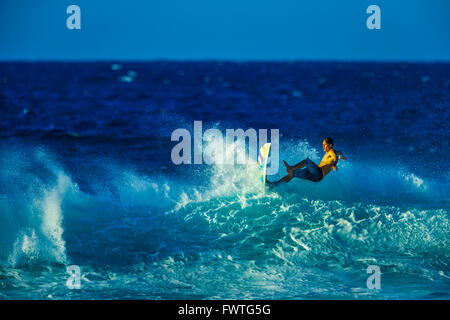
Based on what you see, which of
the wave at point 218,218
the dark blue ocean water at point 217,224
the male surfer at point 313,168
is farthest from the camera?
the wave at point 218,218

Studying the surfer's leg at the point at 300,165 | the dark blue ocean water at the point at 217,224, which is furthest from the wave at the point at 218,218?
the surfer's leg at the point at 300,165

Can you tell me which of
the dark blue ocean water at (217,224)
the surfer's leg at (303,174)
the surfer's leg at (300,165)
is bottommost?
the dark blue ocean water at (217,224)

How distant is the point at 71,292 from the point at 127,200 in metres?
4.21

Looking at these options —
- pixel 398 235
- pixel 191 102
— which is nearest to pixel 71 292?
pixel 398 235

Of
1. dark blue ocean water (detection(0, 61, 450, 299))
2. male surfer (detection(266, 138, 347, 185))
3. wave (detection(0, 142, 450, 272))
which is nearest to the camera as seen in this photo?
dark blue ocean water (detection(0, 61, 450, 299))

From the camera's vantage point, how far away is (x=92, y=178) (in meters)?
15.5

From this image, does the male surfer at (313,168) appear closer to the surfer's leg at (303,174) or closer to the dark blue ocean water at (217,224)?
the surfer's leg at (303,174)

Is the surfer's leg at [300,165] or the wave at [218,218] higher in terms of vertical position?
the surfer's leg at [300,165]

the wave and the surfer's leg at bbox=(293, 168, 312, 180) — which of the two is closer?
the surfer's leg at bbox=(293, 168, 312, 180)

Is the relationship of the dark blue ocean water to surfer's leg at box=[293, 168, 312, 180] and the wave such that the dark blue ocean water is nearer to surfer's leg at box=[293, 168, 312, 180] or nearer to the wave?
the wave

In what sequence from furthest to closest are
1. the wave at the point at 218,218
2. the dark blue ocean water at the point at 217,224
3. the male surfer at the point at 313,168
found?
the wave at the point at 218,218 < the male surfer at the point at 313,168 < the dark blue ocean water at the point at 217,224

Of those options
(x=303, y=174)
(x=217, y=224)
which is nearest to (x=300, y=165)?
(x=303, y=174)

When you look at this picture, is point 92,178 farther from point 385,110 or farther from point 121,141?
point 385,110

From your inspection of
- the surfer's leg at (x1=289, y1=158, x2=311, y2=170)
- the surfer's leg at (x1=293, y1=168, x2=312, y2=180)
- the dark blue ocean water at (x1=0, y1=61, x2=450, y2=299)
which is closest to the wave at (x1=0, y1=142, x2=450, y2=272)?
the dark blue ocean water at (x1=0, y1=61, x2=450, y2=299)
